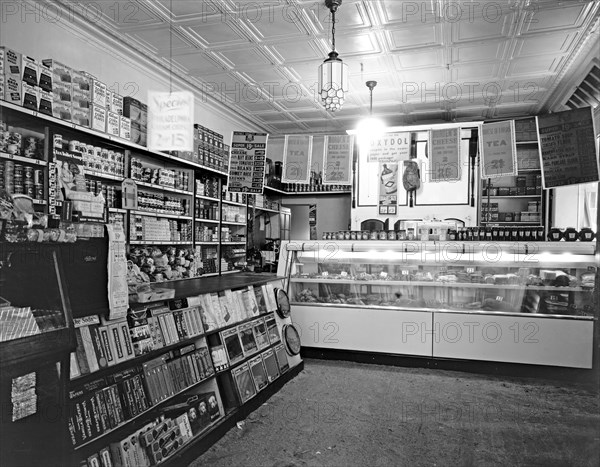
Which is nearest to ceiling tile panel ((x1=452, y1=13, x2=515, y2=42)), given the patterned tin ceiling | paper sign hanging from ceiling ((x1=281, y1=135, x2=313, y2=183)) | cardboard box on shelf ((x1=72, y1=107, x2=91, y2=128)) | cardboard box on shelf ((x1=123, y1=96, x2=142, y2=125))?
the patterned tin ceiling

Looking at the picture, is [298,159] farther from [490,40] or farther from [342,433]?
[342,433]

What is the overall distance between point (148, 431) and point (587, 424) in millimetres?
3215

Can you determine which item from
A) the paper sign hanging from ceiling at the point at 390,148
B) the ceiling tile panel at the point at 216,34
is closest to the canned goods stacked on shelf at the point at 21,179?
the ceiling tile panel at the point at 216,34

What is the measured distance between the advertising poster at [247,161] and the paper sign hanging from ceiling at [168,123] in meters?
1.02

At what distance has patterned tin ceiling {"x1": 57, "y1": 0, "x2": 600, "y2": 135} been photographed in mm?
4711

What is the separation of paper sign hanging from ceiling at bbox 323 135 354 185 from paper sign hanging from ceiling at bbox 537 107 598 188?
7.29 feet

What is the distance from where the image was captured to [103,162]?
15.2ft

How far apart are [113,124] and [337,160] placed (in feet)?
8.93

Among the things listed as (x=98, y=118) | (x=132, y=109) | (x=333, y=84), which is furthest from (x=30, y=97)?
(x=333, y=84)

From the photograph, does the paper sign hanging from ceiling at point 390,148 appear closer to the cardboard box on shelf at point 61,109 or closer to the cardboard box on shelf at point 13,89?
the cardboard box on shelf at point 61,109

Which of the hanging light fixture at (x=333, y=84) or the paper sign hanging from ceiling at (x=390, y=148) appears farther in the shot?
the paper sign hanging from ceiling at (x=390, y=148)

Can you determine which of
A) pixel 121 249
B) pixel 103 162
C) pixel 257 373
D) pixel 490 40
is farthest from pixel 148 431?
pixel 490 40

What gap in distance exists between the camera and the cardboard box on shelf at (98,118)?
429 cm

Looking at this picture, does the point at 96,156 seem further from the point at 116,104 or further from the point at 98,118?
the point at 116,104
